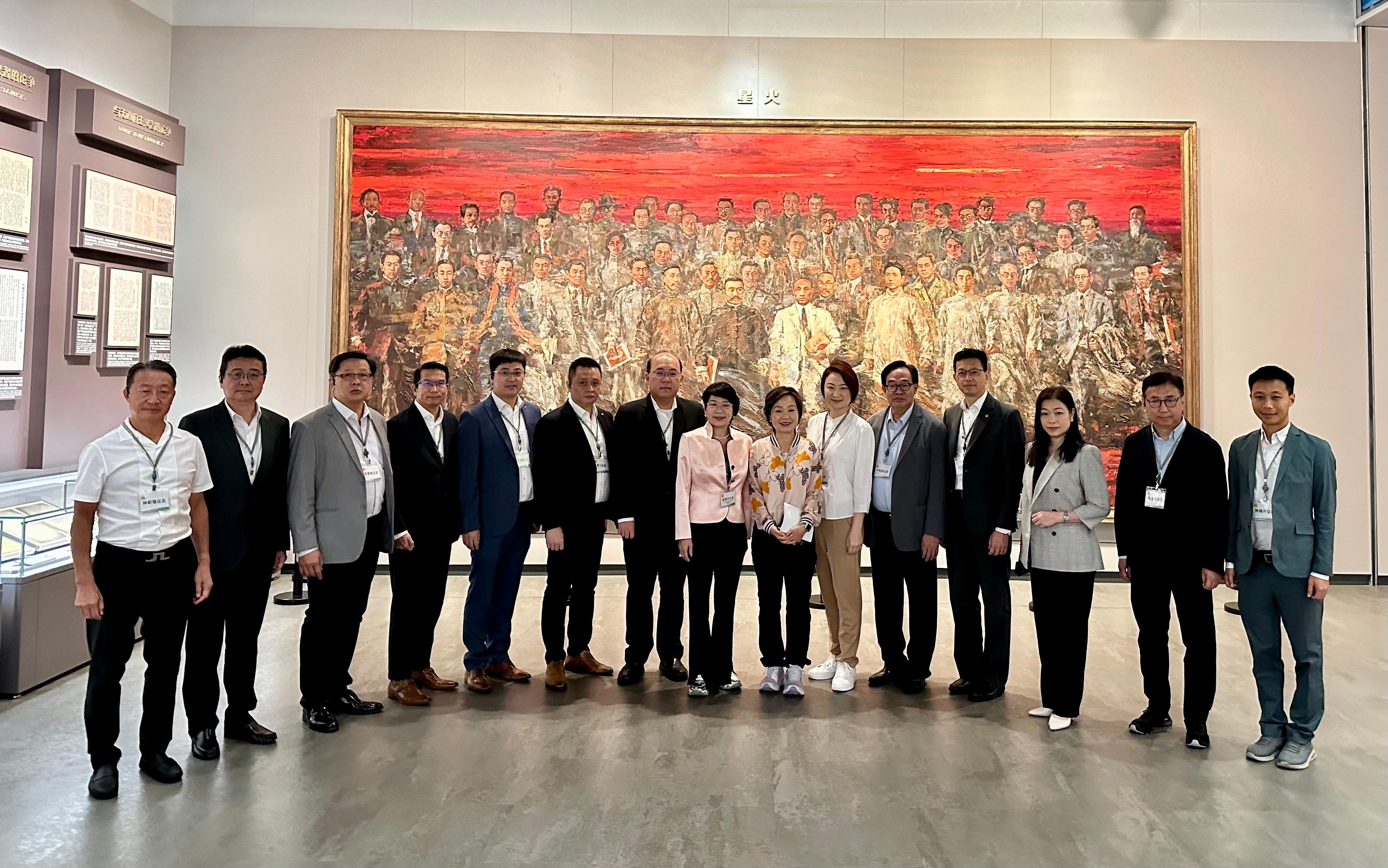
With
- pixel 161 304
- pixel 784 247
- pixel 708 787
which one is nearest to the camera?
pixel 708 787

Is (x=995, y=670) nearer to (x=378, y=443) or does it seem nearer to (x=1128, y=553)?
(x=1128, y=553)

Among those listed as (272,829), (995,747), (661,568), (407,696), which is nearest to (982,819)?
(995,747)

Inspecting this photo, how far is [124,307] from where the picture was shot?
8.39 meters

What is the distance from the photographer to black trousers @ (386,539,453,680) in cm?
523

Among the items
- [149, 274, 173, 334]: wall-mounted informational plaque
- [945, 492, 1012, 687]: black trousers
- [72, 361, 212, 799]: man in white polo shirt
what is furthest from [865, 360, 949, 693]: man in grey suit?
[149, 274, 173, 334]: wall-mounted informational plaque

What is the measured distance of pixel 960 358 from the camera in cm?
554

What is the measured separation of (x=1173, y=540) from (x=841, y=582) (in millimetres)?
1823

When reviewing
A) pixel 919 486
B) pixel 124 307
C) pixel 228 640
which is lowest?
pixel 228 640

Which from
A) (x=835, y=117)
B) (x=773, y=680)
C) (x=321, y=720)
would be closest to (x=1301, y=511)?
(x=773, y=680)

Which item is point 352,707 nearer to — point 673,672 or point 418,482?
→ point 418,482

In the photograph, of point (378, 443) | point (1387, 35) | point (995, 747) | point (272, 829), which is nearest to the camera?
point (272, 829)

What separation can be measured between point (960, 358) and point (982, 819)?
108 inches

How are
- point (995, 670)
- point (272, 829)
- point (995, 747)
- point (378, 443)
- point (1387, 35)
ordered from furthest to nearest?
1. point (1387, 35)
2. point (995, 670)
3. point (378, 443)
4. point (995, 747)
5. point (272, 829)

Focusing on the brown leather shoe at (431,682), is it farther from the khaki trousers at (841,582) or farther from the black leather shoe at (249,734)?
the khaki trousers at (841,582)
